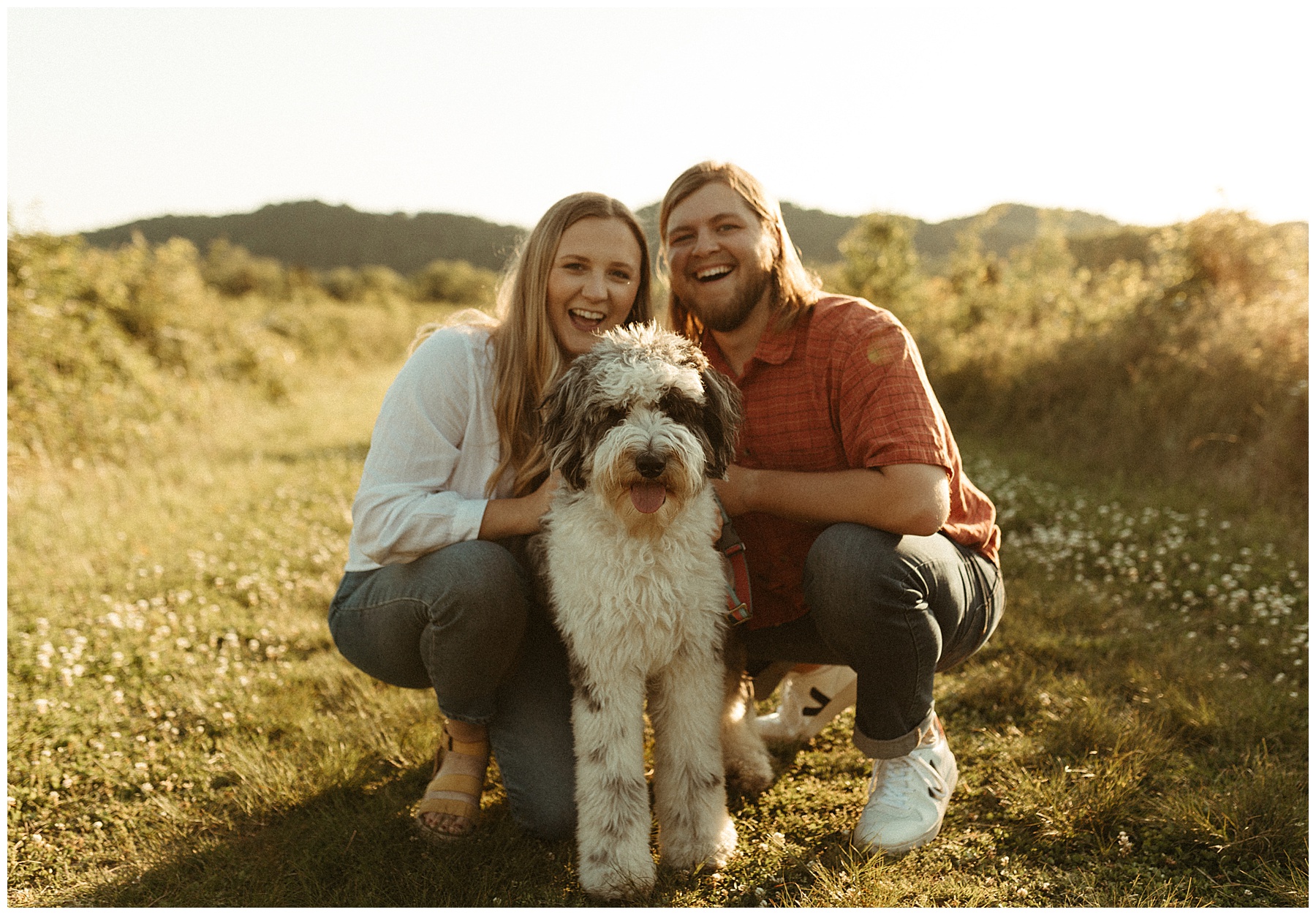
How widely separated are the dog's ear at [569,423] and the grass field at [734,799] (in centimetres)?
131

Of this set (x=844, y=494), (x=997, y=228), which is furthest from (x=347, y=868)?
(x=997, y=228)

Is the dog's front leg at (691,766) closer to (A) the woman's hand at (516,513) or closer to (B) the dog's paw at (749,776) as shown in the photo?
(B) the dog's paw at (749,776)

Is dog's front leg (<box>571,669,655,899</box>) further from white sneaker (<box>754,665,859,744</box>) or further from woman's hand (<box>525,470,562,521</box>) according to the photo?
white sneaker (<box>754,665,859,744</box>)

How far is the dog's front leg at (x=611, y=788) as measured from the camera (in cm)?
259

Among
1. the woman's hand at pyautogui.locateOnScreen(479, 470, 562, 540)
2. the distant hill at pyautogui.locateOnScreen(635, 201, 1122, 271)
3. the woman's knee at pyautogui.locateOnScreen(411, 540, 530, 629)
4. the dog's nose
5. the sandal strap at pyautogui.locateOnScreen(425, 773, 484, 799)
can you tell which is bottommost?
the sandal strap at pyautogui.locateOnScreen(425, 773, 484, 799)

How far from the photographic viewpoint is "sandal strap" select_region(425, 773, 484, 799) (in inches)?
118

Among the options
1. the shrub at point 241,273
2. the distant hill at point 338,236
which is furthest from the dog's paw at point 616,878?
the shrub at point 241,273

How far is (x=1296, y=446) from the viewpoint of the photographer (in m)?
6.11

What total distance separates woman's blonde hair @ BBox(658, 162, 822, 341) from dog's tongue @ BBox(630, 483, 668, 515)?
101cm

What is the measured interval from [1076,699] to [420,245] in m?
41.9

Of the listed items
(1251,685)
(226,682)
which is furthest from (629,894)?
(1251,685)

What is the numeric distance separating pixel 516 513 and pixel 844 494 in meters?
1.17

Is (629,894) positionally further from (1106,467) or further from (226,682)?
(1106,467)

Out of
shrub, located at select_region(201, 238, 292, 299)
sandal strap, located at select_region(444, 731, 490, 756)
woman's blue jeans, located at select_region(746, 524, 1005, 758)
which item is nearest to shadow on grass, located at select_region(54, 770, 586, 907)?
sandal strap, located at select_region(444, 731, 490, 756)
